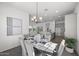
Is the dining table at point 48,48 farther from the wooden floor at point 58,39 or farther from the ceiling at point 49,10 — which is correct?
the ceiling at point 49,10

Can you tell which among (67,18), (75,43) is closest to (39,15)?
(67,18)

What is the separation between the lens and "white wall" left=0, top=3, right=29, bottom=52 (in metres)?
1.74

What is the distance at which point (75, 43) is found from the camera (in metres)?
1.92

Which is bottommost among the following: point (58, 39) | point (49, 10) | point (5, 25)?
point (58, 39)

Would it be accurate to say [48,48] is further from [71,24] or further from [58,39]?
[71,24]

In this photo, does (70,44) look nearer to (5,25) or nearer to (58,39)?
(58,39)

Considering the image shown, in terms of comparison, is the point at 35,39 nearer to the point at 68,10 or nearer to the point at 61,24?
the point at 61,24

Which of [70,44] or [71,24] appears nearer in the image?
[71,24]

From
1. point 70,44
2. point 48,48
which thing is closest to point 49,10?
point 48,48

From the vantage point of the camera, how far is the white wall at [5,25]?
1.74 m

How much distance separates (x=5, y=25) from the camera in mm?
1824

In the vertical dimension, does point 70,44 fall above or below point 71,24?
below

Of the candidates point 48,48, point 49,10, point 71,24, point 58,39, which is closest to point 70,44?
point 58,39

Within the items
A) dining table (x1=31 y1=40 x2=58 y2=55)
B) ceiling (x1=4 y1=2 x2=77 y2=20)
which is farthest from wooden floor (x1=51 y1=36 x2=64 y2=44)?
ceiling (x1=4 y1=2 x2=77 y2=20)
